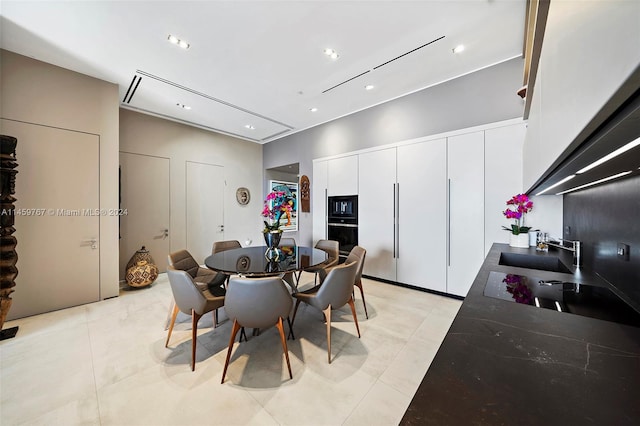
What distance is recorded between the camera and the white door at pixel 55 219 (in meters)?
2.78

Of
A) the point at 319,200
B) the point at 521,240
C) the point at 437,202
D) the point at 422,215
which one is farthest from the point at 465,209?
the point at 319,200

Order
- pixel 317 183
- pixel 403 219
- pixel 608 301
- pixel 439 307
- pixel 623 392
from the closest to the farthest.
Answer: pixel 623 392
pixel 608 301
pixel 439 307
pixel 403 219
pixel 317 183

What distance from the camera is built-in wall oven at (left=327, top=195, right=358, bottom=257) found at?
426cm

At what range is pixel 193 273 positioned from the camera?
2.82m

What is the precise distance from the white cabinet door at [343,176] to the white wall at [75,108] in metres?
3.54

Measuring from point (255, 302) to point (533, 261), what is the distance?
2591 millimetres

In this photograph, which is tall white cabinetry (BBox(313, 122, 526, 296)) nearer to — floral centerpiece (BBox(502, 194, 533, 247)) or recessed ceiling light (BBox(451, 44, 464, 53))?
floral centerpiece (BBox(502, 194, 533, 247))

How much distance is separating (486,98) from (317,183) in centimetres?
310

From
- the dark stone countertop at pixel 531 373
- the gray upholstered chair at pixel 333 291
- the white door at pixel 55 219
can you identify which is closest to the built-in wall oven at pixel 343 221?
the gray upholstered chair at pixel 333 291

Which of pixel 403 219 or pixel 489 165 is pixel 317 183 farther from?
pixel 489 165

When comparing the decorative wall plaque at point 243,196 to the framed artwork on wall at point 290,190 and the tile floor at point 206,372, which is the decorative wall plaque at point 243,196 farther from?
the tile floor at point 206,372

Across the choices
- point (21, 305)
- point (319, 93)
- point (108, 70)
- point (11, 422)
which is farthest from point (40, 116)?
point (319, 93)

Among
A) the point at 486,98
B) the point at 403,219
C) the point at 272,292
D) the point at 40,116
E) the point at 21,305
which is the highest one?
the point at 486,98

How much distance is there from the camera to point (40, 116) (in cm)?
287
